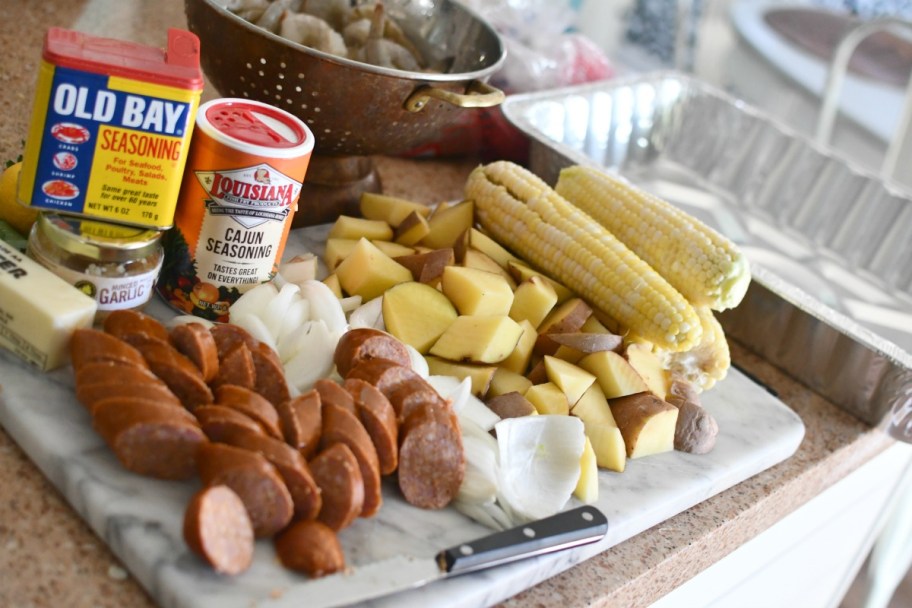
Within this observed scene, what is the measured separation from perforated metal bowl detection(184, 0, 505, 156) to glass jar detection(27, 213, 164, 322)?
30 centimetres

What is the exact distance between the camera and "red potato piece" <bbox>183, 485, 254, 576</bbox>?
0.75m

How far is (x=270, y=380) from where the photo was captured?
2.99 ft

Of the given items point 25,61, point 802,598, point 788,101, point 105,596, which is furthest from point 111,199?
point 788,101

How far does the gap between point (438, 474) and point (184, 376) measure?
0.27 m

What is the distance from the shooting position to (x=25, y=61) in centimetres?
151

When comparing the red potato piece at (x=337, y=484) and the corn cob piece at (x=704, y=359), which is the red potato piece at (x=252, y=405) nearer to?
the red potato piece at (x=337, y=484)

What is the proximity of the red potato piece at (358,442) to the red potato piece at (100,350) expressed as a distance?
0.18 metres

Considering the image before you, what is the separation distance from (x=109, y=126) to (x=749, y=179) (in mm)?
1580

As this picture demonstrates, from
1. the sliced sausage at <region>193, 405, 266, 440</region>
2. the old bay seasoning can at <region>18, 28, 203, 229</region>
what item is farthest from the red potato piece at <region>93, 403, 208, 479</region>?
the old bay seasoning can at <region>18, 28, 203, 229</region>

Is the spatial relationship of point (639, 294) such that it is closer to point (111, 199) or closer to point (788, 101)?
point (111, 199)

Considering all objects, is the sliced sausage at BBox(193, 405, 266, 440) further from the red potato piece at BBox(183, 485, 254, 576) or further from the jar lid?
the jar lid

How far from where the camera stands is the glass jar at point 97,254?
918 millimetres

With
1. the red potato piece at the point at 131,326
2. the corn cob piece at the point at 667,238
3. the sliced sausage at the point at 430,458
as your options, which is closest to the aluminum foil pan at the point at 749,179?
the corn cob piece at the point at 667,238

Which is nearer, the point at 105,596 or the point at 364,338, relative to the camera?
the point at 105,596
